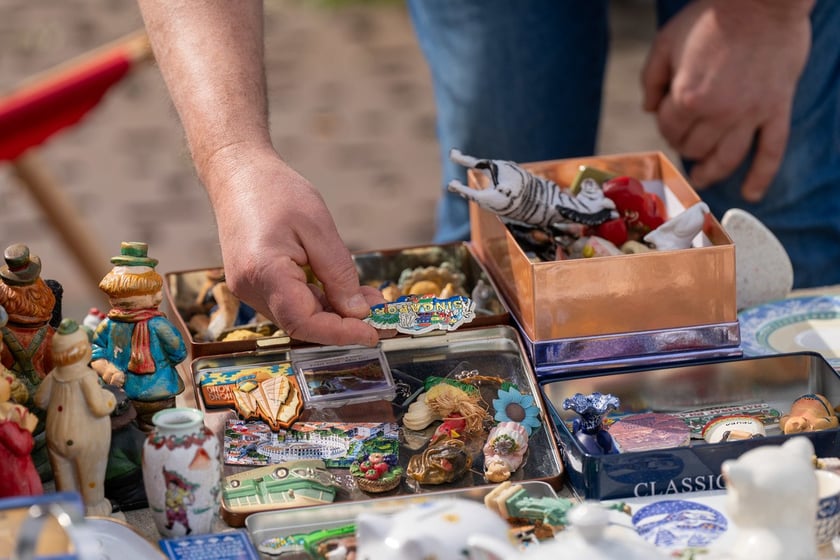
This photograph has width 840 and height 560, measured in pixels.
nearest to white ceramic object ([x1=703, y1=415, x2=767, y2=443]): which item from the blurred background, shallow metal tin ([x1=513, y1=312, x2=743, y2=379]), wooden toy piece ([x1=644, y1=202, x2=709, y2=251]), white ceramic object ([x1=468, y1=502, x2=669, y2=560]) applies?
shallow metal tin ([x1=513, y1=312, x2=743, y2=379])

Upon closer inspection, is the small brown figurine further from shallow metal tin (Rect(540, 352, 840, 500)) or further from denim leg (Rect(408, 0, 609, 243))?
denim leg (Rect(408, 0, 609, 243))

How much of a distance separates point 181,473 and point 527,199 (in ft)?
1.74

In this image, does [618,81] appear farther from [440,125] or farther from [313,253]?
Answer: [313,253]

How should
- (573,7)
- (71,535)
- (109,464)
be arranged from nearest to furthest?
(71,535) → (109,464) → (573,7)

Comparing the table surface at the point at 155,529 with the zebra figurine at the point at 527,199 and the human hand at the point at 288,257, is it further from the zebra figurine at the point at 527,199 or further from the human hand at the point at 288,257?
the zebra figurine at the point at 527,199

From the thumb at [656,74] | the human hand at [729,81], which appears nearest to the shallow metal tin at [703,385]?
the human hand at [729,81]

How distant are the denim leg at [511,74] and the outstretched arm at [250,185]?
613 millimetres

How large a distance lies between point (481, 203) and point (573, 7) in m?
0.79

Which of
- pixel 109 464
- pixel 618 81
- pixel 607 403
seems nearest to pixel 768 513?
pixel 607 403

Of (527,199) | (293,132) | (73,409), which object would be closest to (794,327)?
(527,199)

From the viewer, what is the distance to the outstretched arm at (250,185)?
1.06 m

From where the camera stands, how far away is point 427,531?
72 cm

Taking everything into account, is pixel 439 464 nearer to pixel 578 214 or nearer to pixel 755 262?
pixel 578 214

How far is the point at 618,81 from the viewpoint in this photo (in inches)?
159
